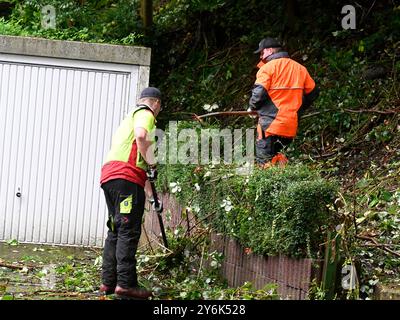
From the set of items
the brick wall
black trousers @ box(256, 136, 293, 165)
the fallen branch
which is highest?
black trousers @ box(256, 136, 293, 165)

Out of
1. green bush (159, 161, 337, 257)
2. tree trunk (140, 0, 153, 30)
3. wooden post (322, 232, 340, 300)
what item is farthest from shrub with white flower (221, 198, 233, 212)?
tree trunk (140, 0, 153, 30)

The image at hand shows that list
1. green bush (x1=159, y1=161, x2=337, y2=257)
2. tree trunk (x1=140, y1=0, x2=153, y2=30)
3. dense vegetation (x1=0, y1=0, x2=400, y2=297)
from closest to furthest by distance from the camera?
green bush (x1=159, y1=161, x2=337, y2=257) < dense vegetation (x1=0, y1=0, x2=400, y2=297) < tree trunk (x1=140, y1=0, x2=153, y2=30)

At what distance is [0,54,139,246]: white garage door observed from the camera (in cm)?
1173

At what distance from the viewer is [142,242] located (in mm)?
10852

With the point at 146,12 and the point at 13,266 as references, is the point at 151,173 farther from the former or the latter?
the point at 146,12

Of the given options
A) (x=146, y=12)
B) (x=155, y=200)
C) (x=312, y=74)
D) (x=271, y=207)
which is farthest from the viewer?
(x=146, y=12)

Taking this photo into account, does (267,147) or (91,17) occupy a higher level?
(91,17)

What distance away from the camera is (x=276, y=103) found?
9.50 m

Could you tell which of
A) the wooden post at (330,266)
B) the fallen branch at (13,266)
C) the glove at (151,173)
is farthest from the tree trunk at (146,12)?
the wooden post at (330,266)

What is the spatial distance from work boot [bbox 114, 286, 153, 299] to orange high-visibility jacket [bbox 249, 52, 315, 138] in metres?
2.27

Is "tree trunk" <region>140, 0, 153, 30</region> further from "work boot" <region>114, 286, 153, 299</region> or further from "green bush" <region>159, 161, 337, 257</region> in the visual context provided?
"work boot" <region>114, 286, 153, 299</region>

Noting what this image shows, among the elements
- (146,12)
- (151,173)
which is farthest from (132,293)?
(146,12)

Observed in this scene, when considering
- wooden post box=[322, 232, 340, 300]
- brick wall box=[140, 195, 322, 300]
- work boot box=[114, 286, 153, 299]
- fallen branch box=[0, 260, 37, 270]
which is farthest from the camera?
fallen branch box=[0, 260, 37, 270]

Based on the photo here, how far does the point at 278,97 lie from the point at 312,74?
3.91 m
